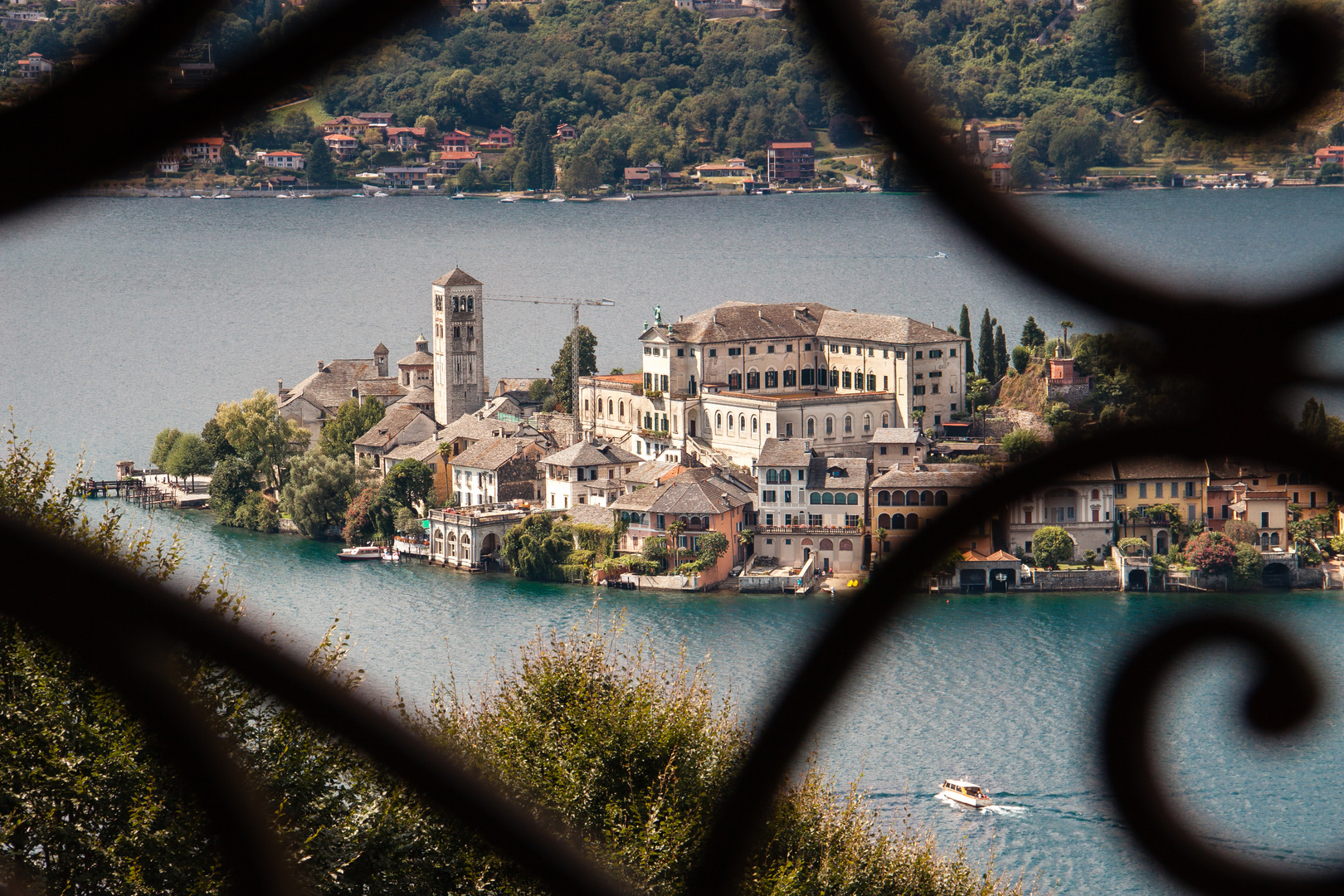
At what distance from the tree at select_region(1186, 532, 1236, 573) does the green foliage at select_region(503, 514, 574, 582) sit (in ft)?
42.6

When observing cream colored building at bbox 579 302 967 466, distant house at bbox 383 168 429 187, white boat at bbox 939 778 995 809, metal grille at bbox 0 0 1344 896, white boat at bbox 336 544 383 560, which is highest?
distant house at bbox 383 168 429 187

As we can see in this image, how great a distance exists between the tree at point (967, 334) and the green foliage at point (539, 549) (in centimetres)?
1188

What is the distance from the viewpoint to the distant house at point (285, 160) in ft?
7.22

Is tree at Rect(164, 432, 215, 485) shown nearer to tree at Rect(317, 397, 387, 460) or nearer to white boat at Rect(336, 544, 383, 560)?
tree at Rect(317, 397, 387, 460)

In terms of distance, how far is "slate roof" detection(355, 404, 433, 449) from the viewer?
46.1 meters

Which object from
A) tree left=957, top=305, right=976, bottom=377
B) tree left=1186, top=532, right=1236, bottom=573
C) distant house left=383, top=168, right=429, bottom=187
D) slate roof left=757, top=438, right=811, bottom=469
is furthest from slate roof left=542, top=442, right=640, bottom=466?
distant house left=383, top=168, right=429, bottom=187

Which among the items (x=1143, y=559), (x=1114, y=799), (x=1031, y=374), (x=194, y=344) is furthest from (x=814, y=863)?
(x=194, y=344)

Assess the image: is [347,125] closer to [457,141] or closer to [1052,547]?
[457,141]

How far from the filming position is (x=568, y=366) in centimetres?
4725

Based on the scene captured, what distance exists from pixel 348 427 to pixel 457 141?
151 ft

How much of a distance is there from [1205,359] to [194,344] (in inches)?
3011

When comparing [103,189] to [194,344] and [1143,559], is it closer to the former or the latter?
[1143,559]

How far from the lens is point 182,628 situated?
88 cm

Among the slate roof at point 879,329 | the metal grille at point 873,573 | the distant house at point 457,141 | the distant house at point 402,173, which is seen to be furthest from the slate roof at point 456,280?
the metal grille at point 873,573
